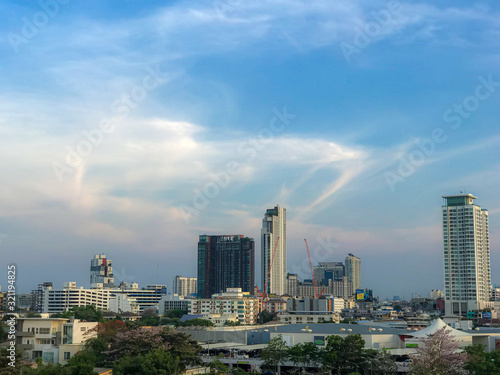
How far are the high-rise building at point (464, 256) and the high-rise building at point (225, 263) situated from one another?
50.3 m

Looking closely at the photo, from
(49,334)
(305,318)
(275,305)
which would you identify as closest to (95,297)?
(275,305)

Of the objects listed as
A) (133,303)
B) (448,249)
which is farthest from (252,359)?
(133,303)

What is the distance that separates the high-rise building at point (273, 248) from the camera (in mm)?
158250

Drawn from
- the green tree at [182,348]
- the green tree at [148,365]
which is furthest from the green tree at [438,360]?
the green tree at [148,365]

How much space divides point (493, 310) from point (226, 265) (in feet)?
207

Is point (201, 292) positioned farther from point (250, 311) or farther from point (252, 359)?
point (252, 359)

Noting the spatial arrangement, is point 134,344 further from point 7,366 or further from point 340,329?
point 340,329

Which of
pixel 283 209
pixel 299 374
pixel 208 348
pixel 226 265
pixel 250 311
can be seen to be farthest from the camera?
pixel 283 209

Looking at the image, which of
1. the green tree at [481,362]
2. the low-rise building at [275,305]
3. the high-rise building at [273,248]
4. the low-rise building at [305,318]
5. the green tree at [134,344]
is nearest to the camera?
the green tree at [481,362]

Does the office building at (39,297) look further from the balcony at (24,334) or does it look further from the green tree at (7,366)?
the green tree at (7,366)

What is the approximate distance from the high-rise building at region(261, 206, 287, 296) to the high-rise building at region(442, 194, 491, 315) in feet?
186

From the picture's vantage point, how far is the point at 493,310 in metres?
108

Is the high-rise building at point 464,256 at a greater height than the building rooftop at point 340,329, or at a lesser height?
greater

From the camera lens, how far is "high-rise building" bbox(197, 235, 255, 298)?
145m
